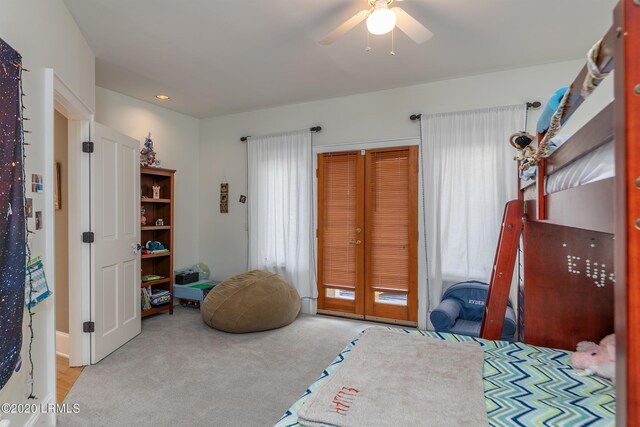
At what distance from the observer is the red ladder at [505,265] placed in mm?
1985

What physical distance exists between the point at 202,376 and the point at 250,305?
1.00 meters

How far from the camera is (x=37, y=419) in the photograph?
6.23 ft

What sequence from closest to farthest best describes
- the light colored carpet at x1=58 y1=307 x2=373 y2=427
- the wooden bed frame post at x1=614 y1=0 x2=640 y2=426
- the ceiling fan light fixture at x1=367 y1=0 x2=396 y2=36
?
the wooden bed frame post at x1=614 y1=0 x2=640 y2=426
the ceiling fan light fixture at x1=367 y1=0 x2=396 y2=36
the light colored carpet at x1=58 y1=307 x2=373 y2=427

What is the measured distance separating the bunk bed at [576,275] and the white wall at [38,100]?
155 cm

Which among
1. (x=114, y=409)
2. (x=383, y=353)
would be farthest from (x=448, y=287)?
(x=114, y=409)

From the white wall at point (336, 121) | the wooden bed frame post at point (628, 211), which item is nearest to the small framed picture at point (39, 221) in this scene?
the wooden bed frame post at point (628, 211)

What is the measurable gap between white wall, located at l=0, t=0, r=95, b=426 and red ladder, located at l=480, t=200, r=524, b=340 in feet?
A: 8.22

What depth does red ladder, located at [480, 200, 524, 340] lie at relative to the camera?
1.99 metres

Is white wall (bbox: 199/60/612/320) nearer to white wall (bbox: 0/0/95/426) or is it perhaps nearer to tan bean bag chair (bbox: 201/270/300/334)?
tan bean bag chair (bbox: 201/270/300/334)

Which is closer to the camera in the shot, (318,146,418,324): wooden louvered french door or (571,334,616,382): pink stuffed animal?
(571,334,616,382): pink stuffed animal

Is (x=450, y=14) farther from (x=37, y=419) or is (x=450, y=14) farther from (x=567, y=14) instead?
(x=37, y=419)

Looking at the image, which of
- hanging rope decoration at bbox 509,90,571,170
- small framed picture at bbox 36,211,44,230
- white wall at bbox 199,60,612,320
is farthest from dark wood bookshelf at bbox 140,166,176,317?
hanging rope decoration at bbox 509,90,571,170

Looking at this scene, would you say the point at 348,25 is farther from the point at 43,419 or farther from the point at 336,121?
the point at 43,419

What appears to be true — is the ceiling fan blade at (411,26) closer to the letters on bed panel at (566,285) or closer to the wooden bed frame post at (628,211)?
the letters on bed panel at (566,285)
